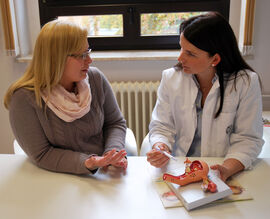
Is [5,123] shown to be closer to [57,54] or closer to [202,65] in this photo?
[57,54]

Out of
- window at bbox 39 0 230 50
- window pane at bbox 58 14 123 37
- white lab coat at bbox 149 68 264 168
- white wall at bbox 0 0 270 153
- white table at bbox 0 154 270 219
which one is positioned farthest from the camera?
window pane at bbox 58 14 123 37

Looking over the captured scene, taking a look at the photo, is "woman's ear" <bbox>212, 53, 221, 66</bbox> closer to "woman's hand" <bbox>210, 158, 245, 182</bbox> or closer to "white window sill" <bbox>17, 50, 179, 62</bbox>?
"woman's hand" <bbox>210, 158, 245, 182</bbox>

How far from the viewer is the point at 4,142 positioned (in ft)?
8.71

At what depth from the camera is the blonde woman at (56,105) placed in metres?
1.22

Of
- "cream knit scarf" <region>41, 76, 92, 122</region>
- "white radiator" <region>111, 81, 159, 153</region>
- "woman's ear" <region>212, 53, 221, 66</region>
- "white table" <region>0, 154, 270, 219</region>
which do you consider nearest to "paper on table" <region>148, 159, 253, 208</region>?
"white table" <region>0, 154, 270, 219</region>

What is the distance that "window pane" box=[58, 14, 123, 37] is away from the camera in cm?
255

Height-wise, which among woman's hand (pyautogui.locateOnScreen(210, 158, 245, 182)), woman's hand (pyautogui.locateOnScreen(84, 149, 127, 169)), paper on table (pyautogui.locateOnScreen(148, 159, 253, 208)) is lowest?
paper on table (pyautogui.locateOnScreen(148, 159, 253, 208))

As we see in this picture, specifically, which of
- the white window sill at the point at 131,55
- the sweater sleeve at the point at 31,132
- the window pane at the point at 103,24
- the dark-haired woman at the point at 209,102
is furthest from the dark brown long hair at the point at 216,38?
the window pane at the point at 103,24

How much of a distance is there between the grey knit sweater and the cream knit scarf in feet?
0.12

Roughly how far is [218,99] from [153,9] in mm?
1289

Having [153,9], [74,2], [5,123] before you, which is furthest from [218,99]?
[5,123]

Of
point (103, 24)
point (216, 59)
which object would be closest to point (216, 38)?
point (216, 59)

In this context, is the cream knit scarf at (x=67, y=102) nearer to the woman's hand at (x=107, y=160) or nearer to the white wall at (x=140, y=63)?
the woman's hand at (x=107, y=160)

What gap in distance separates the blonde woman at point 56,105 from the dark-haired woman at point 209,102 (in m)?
0.31
